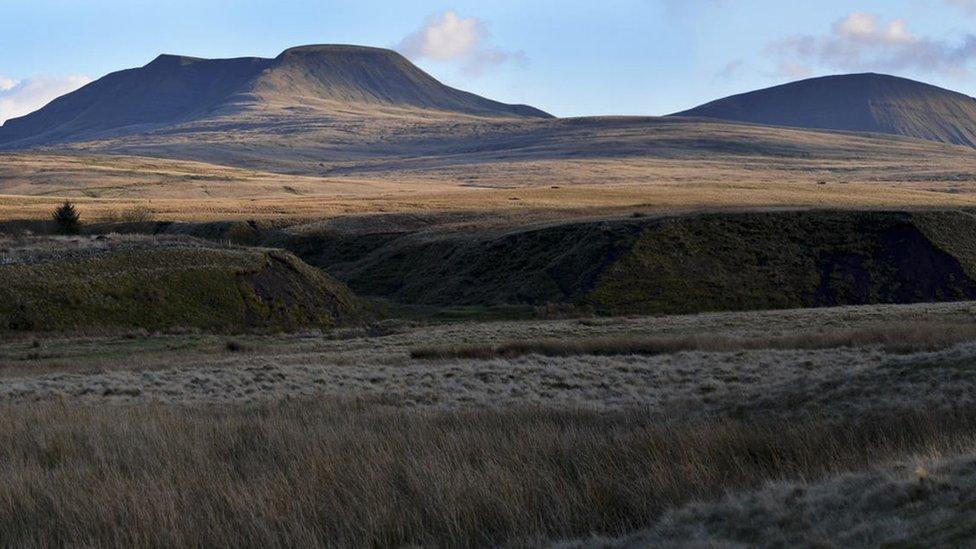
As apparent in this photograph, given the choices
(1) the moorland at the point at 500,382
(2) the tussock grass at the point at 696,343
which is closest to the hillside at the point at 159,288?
(1) the moorland at the point at 500,382

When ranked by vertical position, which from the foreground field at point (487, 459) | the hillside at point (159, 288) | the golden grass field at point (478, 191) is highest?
the golden grass field at point (478, 191)

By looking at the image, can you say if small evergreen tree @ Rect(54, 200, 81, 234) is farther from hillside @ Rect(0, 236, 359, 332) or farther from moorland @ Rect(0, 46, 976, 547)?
hillside @ Rect(0, 236, 359, 332)

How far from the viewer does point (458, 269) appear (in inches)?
2687

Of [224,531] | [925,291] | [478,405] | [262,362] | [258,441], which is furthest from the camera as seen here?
[925,291]

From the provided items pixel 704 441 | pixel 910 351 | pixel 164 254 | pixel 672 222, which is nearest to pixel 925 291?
pixel 672 222

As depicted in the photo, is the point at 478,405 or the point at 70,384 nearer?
the point at 478,405

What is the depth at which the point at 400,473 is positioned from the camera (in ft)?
36.7

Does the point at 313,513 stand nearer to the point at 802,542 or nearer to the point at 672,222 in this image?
the point at 802,542

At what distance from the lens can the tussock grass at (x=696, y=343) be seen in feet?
103

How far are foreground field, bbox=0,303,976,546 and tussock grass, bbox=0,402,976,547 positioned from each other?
3 centimetres

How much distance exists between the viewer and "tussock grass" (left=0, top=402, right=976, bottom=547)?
947cm

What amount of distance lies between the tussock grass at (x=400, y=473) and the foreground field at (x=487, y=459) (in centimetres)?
3

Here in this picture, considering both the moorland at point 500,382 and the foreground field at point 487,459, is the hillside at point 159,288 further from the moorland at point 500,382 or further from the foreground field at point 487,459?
the foreground field at point 487,459

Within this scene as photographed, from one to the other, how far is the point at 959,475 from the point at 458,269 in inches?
2355
